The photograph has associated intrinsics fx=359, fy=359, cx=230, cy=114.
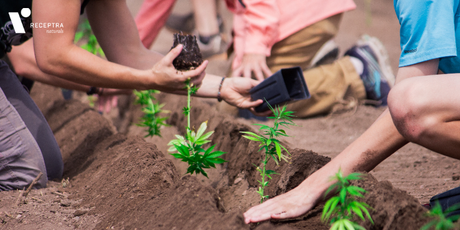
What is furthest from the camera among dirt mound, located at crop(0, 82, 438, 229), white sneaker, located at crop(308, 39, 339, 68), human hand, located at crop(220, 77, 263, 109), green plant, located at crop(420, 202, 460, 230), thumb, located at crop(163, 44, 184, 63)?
white sneaker, located at crop(308, 39, 339, 68)

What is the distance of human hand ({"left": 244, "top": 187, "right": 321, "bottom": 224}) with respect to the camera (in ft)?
4.83

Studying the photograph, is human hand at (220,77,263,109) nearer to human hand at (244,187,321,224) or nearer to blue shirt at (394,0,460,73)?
human hand at (244,187,321,224)

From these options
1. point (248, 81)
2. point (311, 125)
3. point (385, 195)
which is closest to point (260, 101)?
point (248, 81)

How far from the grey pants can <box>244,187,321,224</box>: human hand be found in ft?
4.47

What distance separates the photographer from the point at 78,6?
74.2 inches

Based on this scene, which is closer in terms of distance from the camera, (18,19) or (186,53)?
(186,53)

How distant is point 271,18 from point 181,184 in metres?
2.16

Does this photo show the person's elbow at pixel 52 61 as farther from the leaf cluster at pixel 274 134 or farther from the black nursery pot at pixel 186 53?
the leaf cluster at pixel 274 134

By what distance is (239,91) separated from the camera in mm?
2357

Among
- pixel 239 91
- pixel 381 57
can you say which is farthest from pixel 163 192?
pixel 381 57

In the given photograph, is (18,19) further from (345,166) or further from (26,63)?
(345,166)

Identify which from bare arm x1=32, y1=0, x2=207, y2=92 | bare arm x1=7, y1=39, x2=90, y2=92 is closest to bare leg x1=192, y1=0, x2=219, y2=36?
bare arm x1=7, y1=39, x2=90, y2=92

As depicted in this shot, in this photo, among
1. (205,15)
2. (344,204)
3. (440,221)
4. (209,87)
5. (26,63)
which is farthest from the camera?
(205,15)

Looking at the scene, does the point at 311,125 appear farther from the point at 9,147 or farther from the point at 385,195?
the point at 9,147
